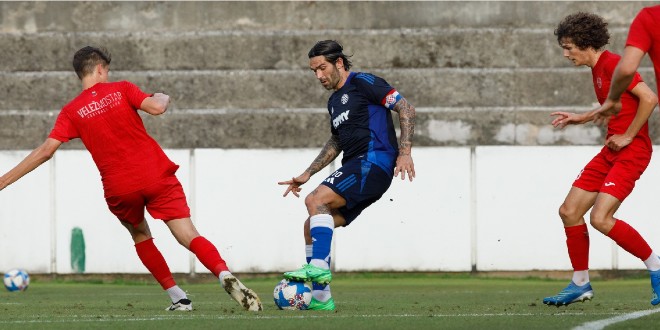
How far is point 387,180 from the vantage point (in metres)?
9.14

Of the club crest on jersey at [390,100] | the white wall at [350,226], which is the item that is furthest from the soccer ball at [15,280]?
the club crest on jersey at [390,100]

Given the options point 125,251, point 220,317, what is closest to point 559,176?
point 125,251

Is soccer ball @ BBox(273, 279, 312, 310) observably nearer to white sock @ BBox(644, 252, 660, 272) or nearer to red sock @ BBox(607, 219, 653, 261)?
red sock @ BBox(607, 219, 653, 261)

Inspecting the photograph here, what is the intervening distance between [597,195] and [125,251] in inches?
322

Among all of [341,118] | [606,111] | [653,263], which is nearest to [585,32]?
[606,111]

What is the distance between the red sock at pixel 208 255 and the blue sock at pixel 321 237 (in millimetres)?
656

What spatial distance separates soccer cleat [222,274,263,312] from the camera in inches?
322

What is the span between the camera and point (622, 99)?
28.4 feet

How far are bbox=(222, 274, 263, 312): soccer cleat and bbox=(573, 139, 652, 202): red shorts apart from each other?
7.56 feet

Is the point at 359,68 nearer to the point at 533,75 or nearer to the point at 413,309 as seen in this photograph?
the point at 533,75

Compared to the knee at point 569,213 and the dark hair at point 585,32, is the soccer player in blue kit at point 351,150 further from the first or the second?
the dark hair at point 585,32

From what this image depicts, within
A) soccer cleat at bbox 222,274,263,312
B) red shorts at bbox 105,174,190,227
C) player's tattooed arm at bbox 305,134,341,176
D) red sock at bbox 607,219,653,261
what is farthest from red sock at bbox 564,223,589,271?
red shorts at bbox 105,174,190,227

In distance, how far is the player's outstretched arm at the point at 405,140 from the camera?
346 inches

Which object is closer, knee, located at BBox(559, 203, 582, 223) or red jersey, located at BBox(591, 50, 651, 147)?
red jersey, located at BBox(591, 50, 651, 147)
